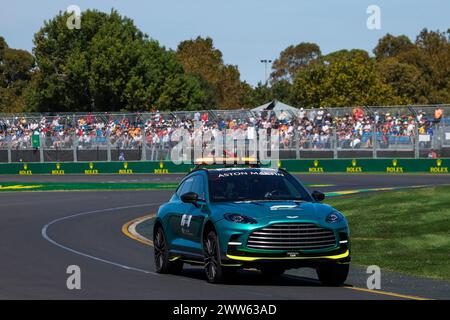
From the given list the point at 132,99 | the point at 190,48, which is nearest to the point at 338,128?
the point at 132,99

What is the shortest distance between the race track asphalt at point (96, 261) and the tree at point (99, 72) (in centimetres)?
5109

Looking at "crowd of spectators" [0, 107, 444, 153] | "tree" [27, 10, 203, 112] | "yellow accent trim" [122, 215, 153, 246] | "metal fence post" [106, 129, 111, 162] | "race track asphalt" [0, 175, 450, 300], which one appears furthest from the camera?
"tree" [27, 10, 203, 112]

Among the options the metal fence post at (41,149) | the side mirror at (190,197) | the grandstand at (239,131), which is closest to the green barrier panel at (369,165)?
the grandstand at (239,131)

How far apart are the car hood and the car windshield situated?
1.31 ft

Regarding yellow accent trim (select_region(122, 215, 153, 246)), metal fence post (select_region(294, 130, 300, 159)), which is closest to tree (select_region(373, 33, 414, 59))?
metal fence post (select_region(294, 130, 300, 159))

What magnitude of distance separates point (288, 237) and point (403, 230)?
9.17 metres

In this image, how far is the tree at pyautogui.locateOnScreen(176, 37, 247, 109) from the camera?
124438mm

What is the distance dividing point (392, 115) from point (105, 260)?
98.3 ft

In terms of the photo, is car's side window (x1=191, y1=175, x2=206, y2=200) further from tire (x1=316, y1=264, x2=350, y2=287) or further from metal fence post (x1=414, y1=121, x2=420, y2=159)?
metal fence post (x1=414, y1=121, x2=420, y2=159)

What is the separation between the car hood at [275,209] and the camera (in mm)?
14070

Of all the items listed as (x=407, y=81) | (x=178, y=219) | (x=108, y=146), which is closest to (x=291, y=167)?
(x=108, y=146)

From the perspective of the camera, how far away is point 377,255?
1914 cm

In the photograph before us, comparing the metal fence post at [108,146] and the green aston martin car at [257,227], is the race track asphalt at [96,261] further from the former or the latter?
the metal fence post at [108,146]

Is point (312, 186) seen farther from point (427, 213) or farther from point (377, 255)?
point (377, 255)
